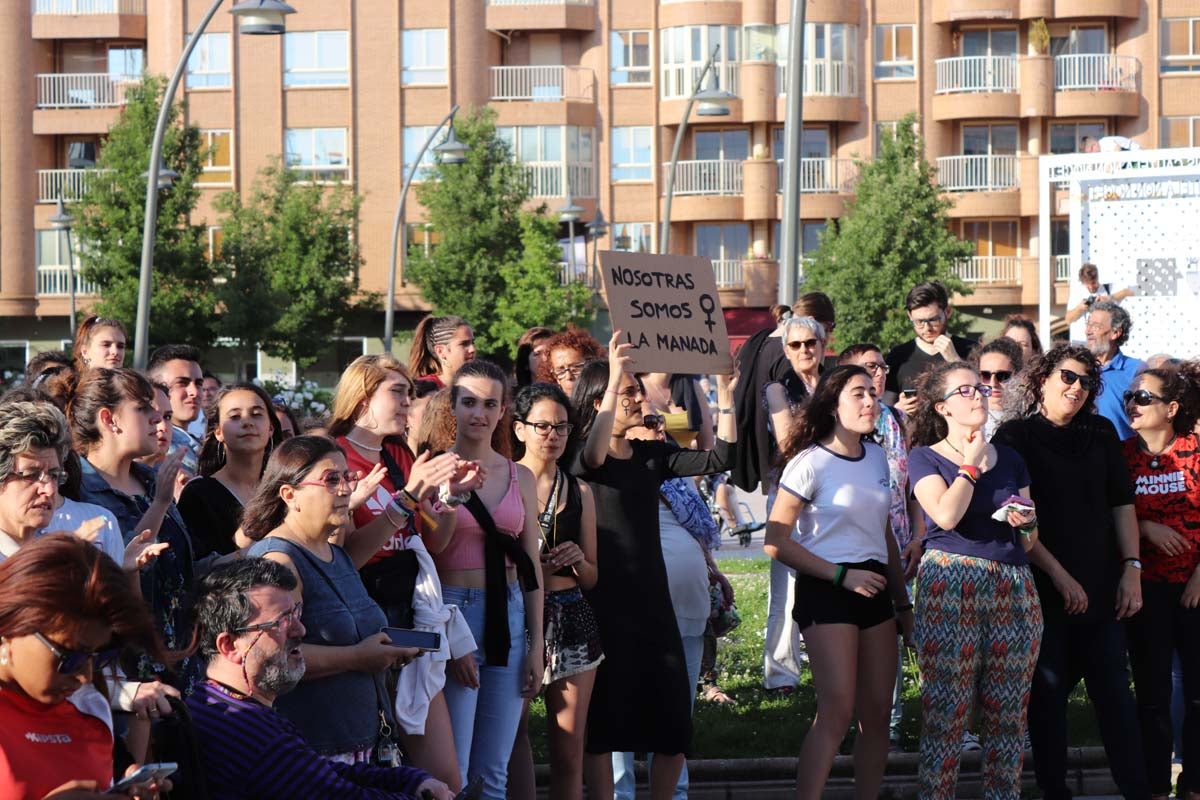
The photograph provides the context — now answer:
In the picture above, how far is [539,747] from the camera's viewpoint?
348 inches

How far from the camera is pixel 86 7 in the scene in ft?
172

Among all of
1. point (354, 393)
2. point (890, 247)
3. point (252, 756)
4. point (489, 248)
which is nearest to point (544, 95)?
point (489, 248)

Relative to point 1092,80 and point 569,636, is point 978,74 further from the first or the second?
point 569,636

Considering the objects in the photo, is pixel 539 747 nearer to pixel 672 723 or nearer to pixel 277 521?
pixel 672 723

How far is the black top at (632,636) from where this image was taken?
7312 mm

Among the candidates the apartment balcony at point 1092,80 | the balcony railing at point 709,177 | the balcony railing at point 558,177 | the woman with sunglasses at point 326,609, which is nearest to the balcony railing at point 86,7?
the balcony railing at point 558,177

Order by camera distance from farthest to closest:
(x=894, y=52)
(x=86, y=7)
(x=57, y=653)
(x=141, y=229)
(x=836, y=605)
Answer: (x=86, y=7), (x=894, y=52), (x=141, y=229), (x=836, y=605), (x=57, y=653)

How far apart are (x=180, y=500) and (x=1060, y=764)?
13.7 ft

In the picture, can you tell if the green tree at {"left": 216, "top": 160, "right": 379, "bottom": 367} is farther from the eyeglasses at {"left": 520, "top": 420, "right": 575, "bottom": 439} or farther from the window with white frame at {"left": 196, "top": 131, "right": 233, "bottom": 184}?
the eyeglasses at {"left": 520, "top": 420, "right": 575, "bottom": 439}

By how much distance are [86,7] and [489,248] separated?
54.5 ft

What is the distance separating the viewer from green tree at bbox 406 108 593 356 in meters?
44.4

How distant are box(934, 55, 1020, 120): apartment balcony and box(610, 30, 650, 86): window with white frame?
8.85m

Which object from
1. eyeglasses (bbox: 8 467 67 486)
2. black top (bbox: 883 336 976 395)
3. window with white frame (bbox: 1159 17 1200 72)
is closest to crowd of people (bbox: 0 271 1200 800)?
eyeglasses (bbox: 8 467 67 486)

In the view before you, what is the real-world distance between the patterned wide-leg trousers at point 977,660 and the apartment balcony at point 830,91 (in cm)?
4434
